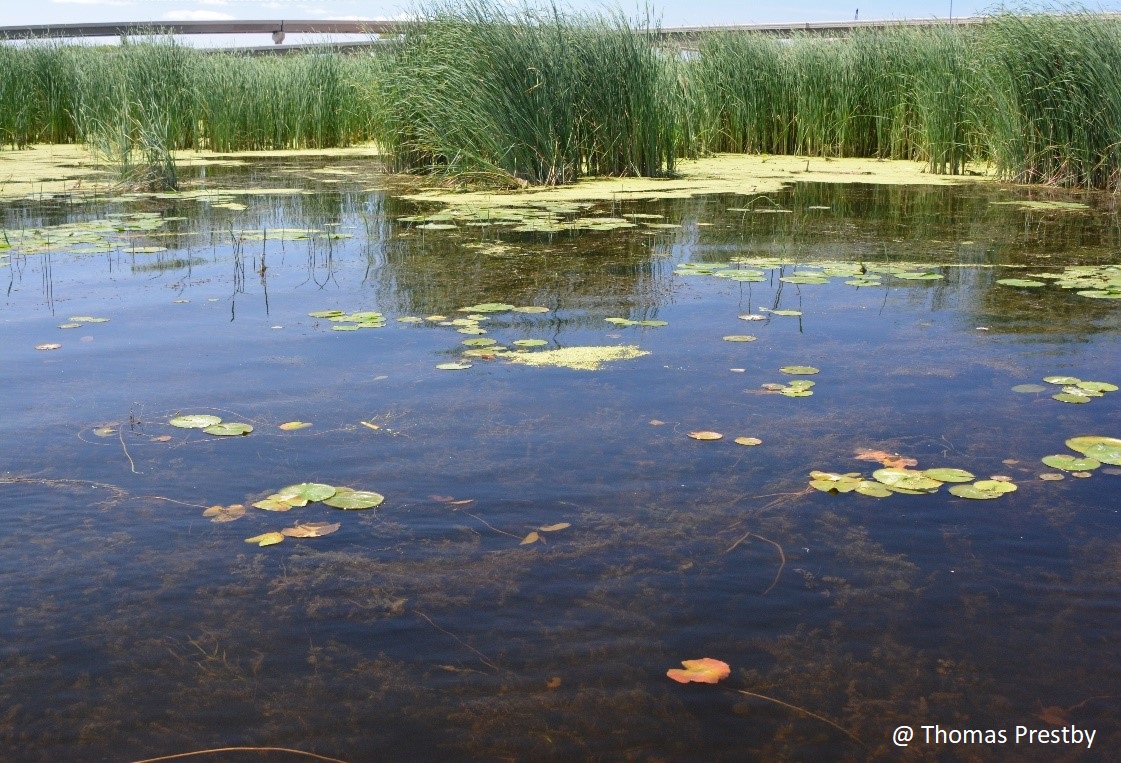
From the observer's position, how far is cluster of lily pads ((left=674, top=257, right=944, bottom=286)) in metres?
5.02

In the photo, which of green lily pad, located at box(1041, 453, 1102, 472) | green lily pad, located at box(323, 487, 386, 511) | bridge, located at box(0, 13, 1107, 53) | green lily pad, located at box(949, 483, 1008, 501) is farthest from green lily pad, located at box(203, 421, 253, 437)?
bridge, located at box(0, 13, 1107, 53)

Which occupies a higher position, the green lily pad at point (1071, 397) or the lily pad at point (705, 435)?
the green lily pad at point (1071, 397)

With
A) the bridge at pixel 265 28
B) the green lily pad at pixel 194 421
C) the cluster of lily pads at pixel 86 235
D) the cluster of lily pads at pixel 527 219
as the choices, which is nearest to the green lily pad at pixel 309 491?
the green lily pad at pixel 194 421

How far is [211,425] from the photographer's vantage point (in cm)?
288

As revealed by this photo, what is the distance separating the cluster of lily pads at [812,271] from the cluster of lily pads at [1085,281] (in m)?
0.40

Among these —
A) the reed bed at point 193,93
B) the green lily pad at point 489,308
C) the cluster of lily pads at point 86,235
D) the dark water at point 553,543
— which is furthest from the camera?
the reed bed at point 193,93

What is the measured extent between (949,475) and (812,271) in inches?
110

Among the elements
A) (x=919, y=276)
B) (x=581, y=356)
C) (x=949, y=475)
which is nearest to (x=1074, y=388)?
(x=949, y=475)

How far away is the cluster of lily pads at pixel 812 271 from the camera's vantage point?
502cm

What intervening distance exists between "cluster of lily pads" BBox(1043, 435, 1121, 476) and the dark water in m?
0.04

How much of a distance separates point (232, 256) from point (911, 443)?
3969 millimetres

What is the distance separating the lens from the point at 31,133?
1307 cm

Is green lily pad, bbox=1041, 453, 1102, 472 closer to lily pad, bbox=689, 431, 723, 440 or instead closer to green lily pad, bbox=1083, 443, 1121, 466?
green lily pad, bbox=1083, 443, 1121, 466

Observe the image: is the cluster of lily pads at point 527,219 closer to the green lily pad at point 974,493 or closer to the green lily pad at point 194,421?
the green lily pad at point 194,421
